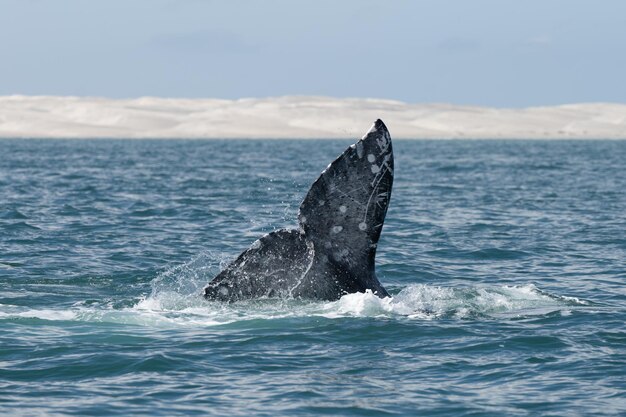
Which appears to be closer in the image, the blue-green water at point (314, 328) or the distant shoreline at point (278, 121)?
the blue-green water at point (314, 328)

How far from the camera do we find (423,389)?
10180 millimetres

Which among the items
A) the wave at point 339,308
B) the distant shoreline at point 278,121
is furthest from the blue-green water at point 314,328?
the distant shoreline at point 278,121

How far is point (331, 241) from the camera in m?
11.6

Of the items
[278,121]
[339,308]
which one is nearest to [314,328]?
[339,308]

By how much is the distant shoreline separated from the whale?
131 meters

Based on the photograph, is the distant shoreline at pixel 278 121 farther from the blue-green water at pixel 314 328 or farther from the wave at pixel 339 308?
the wave at pixel 339 308

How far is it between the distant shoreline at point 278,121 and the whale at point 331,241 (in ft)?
428

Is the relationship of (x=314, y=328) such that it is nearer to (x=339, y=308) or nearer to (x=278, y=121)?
(x=339, y=308)

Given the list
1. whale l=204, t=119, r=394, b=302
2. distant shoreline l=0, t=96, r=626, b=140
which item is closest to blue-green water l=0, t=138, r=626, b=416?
whale l=204, t=119, r=394, b=302

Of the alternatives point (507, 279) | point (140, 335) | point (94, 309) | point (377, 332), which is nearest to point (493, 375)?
point (377, 332)

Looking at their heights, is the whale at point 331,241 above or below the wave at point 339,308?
above

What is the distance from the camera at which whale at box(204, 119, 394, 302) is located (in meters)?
11.3

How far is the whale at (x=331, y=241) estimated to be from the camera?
11.3 meters

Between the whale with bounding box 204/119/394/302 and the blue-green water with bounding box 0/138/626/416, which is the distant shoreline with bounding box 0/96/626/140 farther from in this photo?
the whale with bounding box 204/119/394/302
